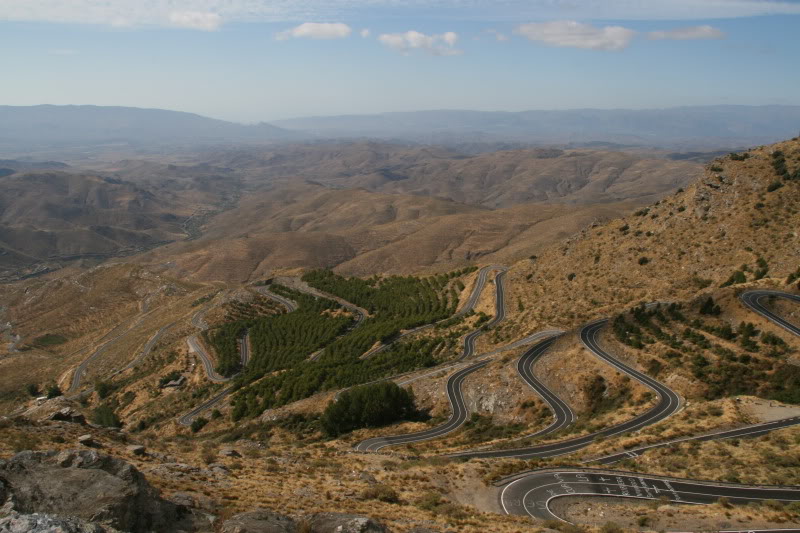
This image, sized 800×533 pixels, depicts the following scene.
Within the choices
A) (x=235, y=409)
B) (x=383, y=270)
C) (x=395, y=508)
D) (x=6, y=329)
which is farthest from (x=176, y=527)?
(x=383, y=270)

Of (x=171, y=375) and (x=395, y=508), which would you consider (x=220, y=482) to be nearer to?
(x=395, y=508)

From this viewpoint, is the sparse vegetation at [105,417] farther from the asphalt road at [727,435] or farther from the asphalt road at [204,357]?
the asphalt road at [727,435]

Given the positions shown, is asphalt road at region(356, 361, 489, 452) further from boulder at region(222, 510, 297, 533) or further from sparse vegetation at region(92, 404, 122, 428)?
sparse vegetation at region(92, 404, 122, 428)

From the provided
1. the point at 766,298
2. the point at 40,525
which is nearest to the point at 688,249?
the point at 766,298

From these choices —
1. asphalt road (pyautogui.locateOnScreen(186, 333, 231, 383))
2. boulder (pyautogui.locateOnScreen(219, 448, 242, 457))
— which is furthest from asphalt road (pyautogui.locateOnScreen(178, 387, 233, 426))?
boulder (pyautogui.locateOnScreen(219, 448, 242, 457))

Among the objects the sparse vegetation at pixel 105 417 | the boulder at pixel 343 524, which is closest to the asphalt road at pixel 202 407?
the sparse vegetation at pixel 105 417

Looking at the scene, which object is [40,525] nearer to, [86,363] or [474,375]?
[474,375]
